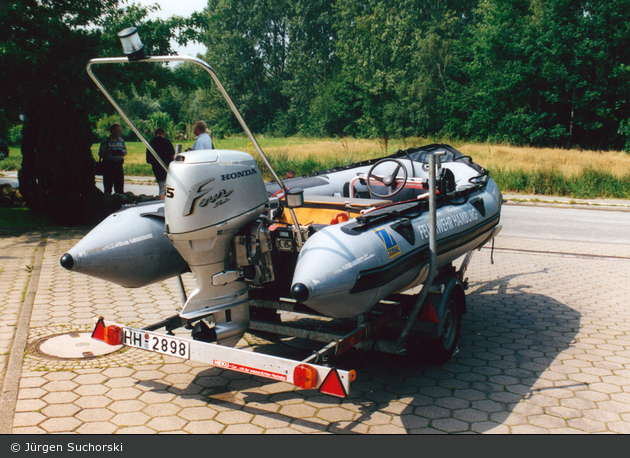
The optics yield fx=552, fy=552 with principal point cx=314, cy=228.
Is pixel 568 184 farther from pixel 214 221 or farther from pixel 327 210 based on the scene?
pixel 214 221

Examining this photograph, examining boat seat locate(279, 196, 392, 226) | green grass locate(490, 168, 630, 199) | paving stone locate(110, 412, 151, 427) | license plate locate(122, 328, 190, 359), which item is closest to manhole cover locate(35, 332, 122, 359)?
license plate locate(122, 328, 190, 359)

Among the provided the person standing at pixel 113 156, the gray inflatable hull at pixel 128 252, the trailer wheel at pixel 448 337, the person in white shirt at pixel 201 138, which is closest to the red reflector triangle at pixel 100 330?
the gray inflatable hull at pixel 128 252

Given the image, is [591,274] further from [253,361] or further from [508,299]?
[253,361]

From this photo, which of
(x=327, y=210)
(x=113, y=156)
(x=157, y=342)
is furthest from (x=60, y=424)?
(x=113, y=156)

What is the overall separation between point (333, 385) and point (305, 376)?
17cm

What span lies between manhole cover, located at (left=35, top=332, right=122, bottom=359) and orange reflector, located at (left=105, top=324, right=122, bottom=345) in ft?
2.93

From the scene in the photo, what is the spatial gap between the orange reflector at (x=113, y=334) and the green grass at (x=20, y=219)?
318 inches

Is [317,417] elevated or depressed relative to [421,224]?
depressed

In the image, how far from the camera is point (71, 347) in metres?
4.79

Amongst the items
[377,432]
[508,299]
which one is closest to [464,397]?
[377,432]

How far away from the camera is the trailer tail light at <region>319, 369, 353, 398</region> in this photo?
3160 millimetres

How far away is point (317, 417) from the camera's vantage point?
3.71 metres

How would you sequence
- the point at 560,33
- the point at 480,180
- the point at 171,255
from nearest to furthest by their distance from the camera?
1. the point at 171,255
2. the point at 480,180
3. the point at 560,33

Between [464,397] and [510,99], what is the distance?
1631 inches
